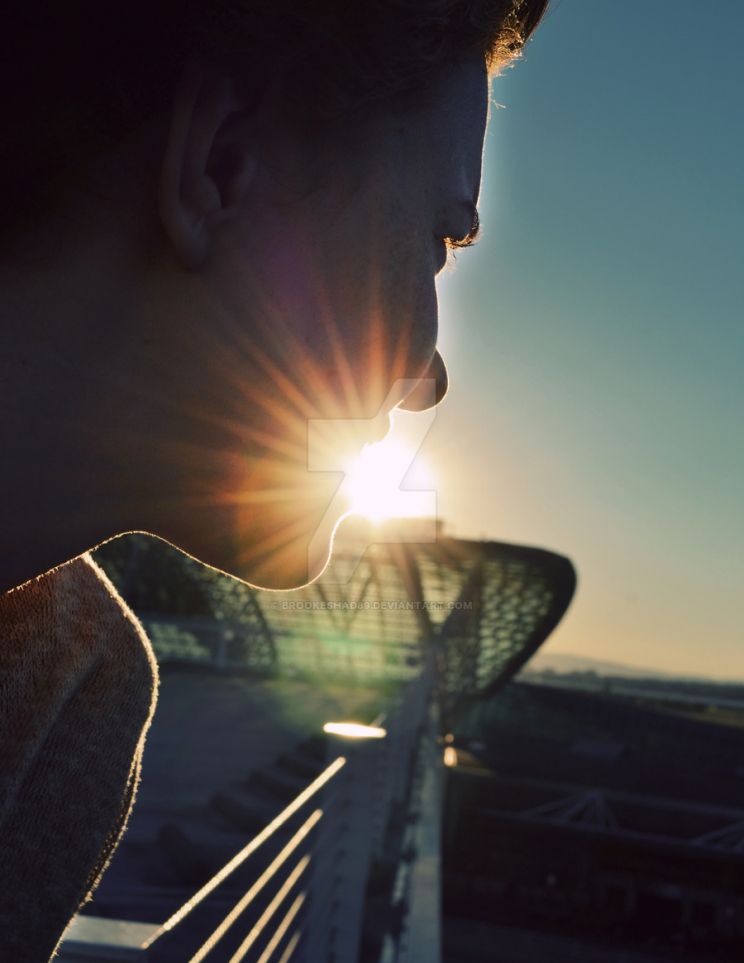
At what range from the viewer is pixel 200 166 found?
59 cm

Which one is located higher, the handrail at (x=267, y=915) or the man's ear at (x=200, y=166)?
the man's ear at (x=200, y=166)

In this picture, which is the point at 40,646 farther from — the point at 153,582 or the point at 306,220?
the point at 153,582

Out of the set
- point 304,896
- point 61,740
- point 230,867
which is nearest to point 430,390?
point 61,740

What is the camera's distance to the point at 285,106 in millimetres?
636

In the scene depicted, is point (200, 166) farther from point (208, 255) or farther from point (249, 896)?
point (249, 896)

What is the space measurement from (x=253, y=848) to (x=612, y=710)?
48208mm

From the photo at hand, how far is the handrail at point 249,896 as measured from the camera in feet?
4.34

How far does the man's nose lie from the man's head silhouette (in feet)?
0.22

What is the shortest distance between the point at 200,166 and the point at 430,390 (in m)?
0.28

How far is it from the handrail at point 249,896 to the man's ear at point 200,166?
3.54ft

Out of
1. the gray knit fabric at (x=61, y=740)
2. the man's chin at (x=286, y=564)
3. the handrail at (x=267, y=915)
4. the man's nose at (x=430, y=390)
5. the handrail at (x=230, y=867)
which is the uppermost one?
the man's nose at (x=430, y=390)

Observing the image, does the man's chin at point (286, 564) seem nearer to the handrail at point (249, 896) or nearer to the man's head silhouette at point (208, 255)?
the man's head silhouette at point (208, 255)

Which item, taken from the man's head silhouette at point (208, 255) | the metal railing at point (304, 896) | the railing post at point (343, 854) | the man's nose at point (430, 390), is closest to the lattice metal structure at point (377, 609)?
the metal railing at point (304, 896)

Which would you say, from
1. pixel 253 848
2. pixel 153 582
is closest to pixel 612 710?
pixel 153 582
